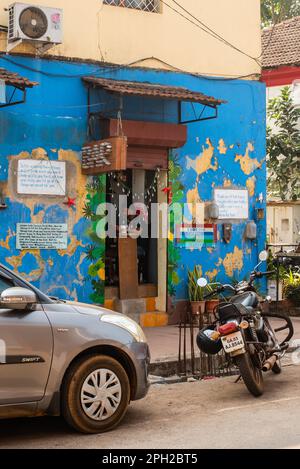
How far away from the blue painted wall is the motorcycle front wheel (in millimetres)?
4772

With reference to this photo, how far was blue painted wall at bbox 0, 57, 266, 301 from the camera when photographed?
11.4 meters

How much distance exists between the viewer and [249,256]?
1412 cm

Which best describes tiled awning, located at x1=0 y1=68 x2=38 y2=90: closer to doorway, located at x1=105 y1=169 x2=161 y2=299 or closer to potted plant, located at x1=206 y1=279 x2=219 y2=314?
doorway, located at x1=105 y1=169 x2=161 y2=299

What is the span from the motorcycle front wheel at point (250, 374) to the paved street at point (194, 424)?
101mm

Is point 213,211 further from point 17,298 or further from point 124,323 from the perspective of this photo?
point 17,298

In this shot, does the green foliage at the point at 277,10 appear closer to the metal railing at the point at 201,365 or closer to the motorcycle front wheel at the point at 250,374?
the metal railing at the point at 201,365

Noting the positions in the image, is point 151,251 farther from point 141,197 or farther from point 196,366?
point 196,366

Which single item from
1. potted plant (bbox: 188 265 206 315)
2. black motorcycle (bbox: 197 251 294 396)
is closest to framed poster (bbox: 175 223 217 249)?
potted plant (bbox: 188 265 206 315)

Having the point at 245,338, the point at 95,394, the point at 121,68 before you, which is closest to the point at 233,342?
the point at 245,338

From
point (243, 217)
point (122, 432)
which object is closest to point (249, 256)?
point (243, 217)

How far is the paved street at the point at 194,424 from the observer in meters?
5.90

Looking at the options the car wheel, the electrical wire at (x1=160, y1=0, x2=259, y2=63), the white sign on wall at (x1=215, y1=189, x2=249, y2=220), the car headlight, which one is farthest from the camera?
the white sign on wall at (x1=215, y1=189, x2=249, y2=220)

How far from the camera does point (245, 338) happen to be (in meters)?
A: 7.68

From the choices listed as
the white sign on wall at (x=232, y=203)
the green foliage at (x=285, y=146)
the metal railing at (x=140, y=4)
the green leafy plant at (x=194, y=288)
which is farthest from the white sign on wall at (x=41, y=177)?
the green foliage at (x=285, y=146)
